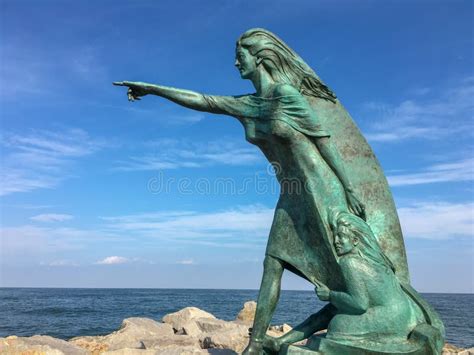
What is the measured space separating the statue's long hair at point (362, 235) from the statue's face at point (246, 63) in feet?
4.59

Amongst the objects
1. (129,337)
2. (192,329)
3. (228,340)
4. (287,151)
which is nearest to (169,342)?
(228,340)

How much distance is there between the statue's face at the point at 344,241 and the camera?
4.08 meters

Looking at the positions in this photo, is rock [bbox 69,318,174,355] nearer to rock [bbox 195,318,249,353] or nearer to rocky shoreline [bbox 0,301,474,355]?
rocky shoreline [bbox 0,301,474,355]

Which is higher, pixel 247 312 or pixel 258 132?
pixel 258 132

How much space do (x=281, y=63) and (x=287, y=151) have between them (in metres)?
0.78

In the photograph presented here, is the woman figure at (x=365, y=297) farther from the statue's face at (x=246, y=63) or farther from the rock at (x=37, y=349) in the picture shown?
the rock at (x=37, y=349)

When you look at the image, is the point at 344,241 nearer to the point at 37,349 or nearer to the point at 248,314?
the point at 37,349

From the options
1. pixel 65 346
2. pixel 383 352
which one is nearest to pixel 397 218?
pixel 383 352

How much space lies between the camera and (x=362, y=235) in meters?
4.12

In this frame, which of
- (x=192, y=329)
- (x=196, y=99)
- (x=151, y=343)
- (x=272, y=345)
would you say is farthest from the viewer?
(x=192, y=329)

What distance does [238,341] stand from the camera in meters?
6.69

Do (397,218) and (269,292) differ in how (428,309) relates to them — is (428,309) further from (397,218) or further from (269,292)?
(269,292)

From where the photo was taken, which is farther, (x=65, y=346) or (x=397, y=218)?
(x=65, y=346)

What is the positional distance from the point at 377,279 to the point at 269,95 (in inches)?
66.6
